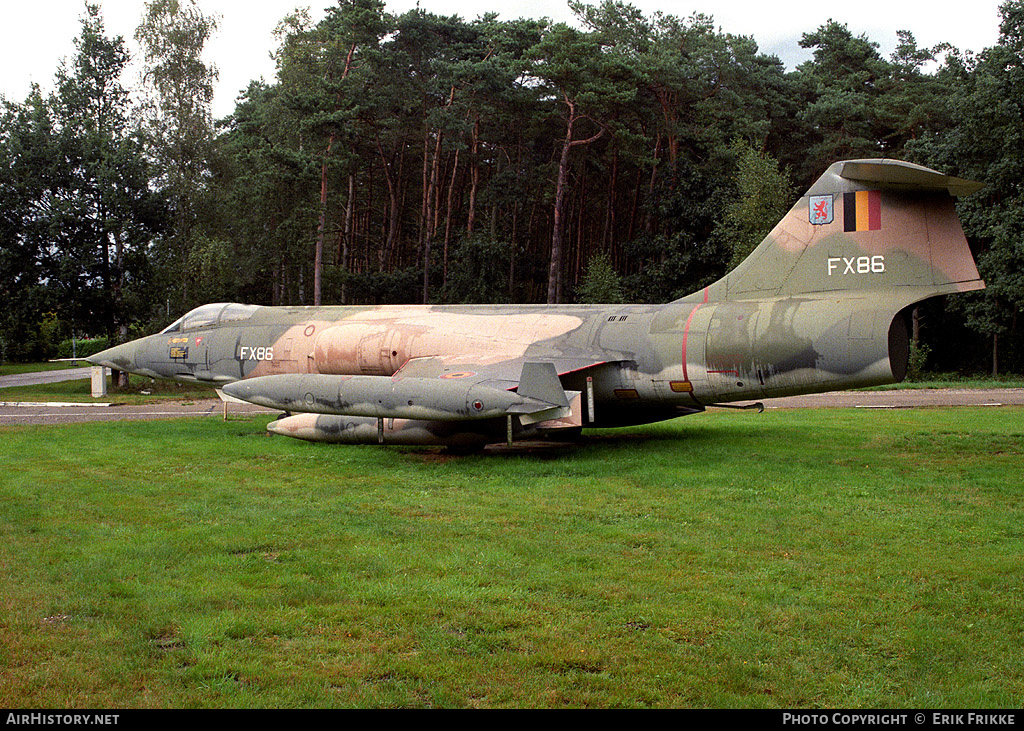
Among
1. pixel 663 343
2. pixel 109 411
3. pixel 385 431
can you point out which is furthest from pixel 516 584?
pixel 109 411

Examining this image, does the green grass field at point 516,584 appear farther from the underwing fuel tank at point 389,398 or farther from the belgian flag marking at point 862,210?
the belgian flag marking at point 862,210

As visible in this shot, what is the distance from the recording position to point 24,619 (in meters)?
5.98

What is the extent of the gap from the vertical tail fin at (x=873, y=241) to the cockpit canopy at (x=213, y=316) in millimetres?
11143

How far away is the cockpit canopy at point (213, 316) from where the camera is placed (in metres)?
18.2

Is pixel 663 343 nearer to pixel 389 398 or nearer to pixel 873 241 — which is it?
pixel 873 241

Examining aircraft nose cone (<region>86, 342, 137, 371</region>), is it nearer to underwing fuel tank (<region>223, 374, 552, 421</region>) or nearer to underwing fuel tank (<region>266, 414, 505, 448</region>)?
underwing fuel tank (<region>266, 414, 505, 448</region>)

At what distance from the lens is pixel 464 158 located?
4978 cm

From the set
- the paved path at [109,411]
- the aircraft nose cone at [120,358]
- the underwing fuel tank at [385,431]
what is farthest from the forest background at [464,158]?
the underwing fuel tank at [385,431]

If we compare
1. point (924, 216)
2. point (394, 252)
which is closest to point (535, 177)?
point (394, 252)

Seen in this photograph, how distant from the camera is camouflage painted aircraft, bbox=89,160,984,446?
12.4 metres

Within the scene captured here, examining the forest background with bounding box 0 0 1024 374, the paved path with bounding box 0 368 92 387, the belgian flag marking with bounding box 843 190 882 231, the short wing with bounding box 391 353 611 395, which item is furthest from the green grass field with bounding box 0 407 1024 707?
the paved path with bounding box 0 368 92 387

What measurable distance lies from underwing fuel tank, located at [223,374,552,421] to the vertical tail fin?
4.85m

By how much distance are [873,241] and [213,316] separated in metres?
13.9

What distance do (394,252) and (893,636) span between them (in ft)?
158
